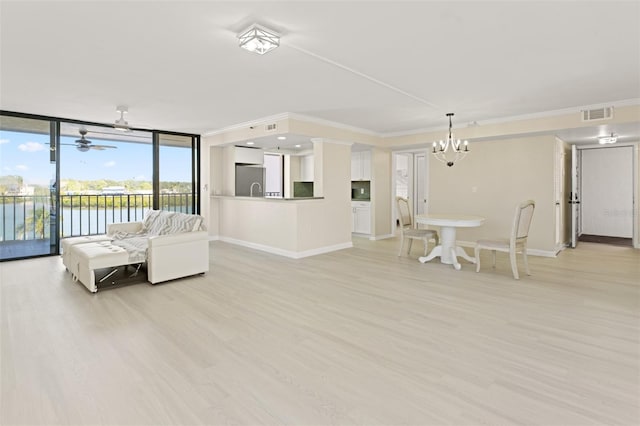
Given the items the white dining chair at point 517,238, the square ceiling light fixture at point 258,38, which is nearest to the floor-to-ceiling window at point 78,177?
the square ceiling light fixture at point 258,38

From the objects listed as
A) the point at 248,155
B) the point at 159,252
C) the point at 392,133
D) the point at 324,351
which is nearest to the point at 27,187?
the point at 159,252

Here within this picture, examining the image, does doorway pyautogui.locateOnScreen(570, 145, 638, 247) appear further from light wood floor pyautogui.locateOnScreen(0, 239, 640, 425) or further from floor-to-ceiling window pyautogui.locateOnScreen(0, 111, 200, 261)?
floor-to-ceiling window pyautogui.locateOnScreen(0, 111, 200, 261)

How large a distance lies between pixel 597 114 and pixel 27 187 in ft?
30.2

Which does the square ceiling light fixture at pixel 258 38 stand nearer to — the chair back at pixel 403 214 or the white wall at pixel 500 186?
the chair back at pixel 403 214

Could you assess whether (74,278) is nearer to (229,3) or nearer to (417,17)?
(229,3)

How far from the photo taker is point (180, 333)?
2.83m

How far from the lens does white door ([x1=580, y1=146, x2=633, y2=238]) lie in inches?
314

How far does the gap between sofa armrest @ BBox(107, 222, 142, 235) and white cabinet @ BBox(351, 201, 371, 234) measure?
187 inches

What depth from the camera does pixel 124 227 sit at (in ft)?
18.6

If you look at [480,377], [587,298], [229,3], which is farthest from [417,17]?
[587,298]

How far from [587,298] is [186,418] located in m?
4.12

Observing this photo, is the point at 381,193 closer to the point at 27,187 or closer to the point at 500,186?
the point at 500,186

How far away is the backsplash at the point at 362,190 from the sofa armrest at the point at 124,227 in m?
5.13

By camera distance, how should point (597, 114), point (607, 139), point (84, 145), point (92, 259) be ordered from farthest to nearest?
point (84, 145) < point (607, 139) < point (597, 114) < point (92, 259)
